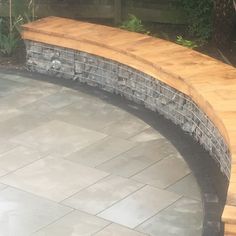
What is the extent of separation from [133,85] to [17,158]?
5.73 ft

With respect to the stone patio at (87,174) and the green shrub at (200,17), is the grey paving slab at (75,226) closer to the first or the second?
the stone patio at (87,174)

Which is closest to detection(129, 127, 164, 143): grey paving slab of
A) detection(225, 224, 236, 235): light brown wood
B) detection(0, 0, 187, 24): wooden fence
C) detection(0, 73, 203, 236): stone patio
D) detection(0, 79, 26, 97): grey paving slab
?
detection(0, 73, 203, 236): stone patio

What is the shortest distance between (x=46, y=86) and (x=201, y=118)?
8.00 feet

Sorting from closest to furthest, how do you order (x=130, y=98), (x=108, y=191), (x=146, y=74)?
(x=108, y=191)
(x=146, y=74)
(x=130, y=98)

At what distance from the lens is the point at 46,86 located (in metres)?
7.38

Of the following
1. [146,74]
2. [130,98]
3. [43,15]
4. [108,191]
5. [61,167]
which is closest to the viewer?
[108,191]

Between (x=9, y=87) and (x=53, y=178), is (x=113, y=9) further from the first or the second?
(x=53, y=178)

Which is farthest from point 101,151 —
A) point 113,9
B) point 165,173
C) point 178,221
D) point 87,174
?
point 113,9

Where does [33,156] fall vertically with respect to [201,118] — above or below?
below

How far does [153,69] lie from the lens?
6164 mm

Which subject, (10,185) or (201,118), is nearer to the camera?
(10,185)

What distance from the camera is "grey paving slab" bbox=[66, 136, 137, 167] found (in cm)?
550

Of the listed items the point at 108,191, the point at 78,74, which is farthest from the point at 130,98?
the point at 108,191

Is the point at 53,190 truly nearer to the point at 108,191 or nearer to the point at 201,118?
the point at 108,191
